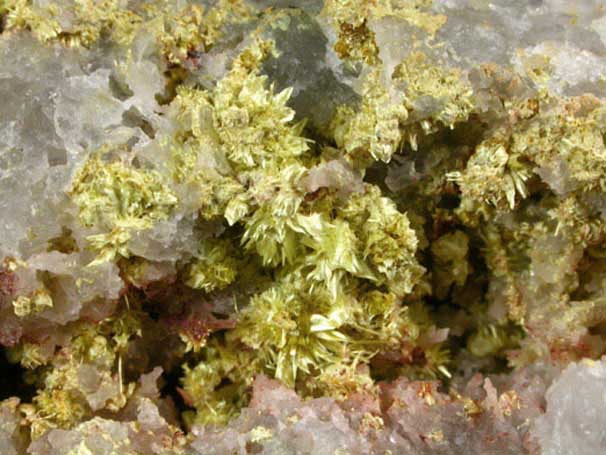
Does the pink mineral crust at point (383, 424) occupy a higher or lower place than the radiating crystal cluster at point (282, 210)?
lower

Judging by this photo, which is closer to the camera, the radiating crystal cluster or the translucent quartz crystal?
the translucent quartz crystal

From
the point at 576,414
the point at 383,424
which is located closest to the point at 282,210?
the point at 383,424

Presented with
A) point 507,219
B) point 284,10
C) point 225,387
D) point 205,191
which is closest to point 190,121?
point 205,191

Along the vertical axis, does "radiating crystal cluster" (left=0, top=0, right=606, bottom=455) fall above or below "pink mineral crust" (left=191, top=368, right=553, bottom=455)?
above

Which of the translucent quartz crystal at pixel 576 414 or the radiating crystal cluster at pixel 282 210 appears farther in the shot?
the radiating crystal cluster at pixel 282 210

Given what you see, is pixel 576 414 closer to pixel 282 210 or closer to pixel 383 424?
pixel 383 424

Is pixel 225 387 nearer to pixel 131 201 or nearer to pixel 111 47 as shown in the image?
pixel 131 201
